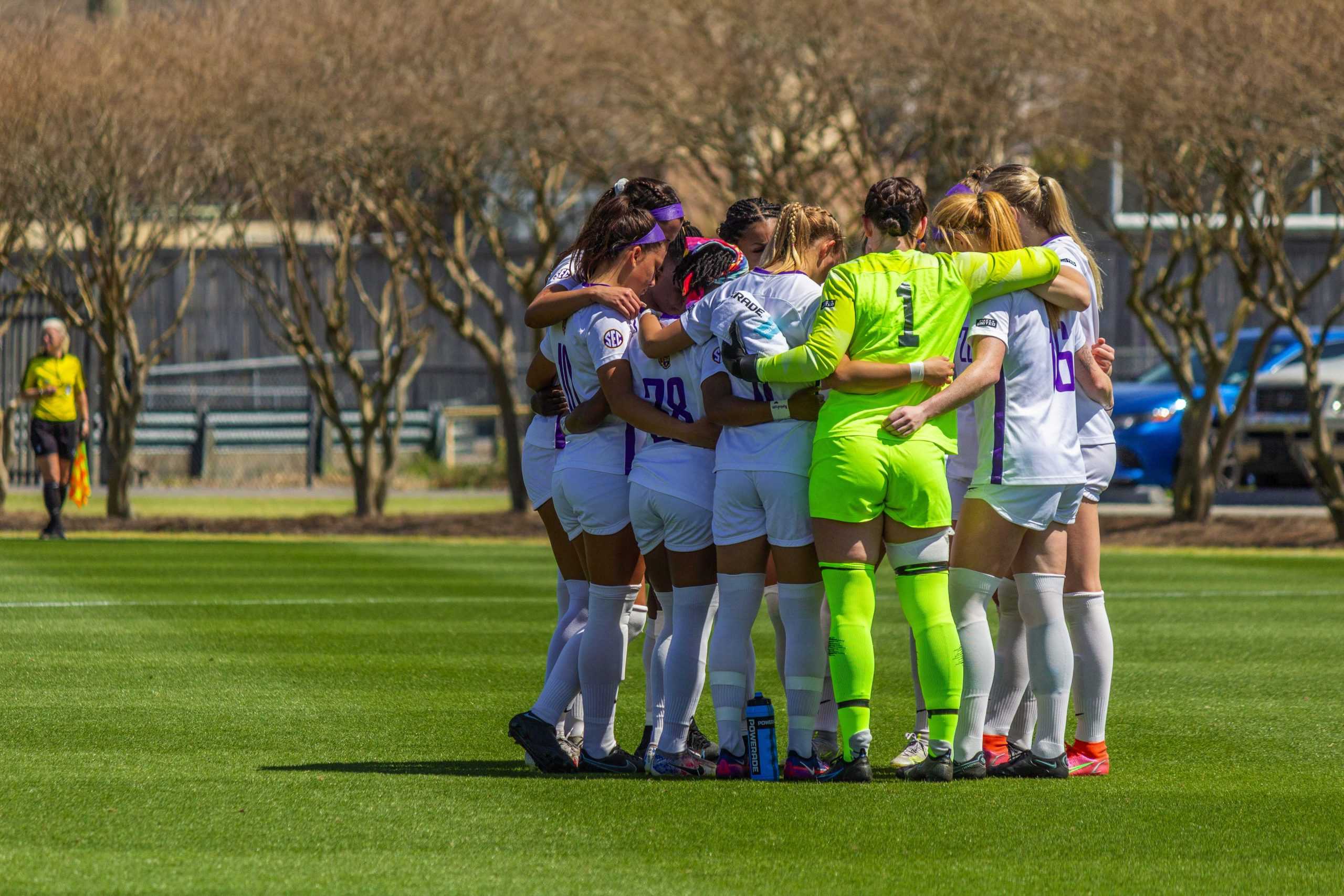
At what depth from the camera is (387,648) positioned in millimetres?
10273

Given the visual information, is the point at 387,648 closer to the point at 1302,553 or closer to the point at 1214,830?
the point at 1214,830

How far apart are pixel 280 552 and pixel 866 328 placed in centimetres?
1217

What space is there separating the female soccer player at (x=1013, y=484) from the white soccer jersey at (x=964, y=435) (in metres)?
0.09

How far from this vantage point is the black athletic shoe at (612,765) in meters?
6.61

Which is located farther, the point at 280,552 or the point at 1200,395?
the point at 1200,395

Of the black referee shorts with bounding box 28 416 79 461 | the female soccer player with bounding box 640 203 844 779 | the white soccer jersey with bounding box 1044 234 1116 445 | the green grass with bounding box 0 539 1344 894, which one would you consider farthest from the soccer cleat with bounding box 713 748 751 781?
the black referee shorts with bounding box 28 416 79 461

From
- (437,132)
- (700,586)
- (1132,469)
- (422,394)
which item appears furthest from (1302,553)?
(422,394)

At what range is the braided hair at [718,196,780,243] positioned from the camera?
22.4ft

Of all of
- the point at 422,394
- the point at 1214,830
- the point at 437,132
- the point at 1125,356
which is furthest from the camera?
the point at 422,394

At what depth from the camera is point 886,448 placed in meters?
6.04

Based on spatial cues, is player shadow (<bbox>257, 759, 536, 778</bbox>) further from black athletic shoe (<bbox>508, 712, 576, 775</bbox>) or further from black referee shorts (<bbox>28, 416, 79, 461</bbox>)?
black referee shorts (<bbox>28, 416, 79, 461</bbox>)

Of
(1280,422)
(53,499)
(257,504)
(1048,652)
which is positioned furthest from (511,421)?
(1048,652)

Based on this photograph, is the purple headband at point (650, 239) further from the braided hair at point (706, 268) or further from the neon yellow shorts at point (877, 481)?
the neon yellow shorts at point (877, 481)

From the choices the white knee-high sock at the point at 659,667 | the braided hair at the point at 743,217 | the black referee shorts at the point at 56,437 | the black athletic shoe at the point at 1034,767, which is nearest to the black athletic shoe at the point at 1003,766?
the black athletic shoe at the point at 1034,767
